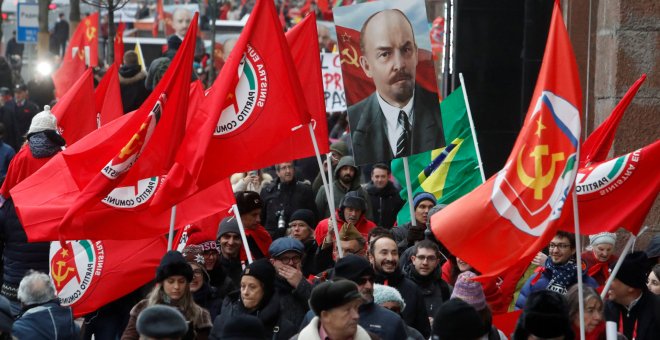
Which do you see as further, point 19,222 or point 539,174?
point 19,222

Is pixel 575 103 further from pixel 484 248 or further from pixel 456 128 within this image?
pixel 456 128

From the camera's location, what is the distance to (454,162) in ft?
45.3

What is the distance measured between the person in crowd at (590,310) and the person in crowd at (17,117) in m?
13.7

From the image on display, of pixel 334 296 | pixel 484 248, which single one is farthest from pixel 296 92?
pixel 334 296

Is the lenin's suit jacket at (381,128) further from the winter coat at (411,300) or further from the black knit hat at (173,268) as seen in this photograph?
the black knit hat at (173,268)

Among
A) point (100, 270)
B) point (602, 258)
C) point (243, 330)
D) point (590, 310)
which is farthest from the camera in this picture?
point (100, 270)

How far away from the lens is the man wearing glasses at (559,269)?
33.4ft

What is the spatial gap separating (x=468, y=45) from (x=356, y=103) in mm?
5448

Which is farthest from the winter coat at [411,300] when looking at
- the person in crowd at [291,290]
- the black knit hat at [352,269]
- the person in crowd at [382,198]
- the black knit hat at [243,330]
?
the person in crowd at [382,198]

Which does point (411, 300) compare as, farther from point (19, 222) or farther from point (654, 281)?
point (19, 222)

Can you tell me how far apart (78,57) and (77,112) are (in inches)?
321

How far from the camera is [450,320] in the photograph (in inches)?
283

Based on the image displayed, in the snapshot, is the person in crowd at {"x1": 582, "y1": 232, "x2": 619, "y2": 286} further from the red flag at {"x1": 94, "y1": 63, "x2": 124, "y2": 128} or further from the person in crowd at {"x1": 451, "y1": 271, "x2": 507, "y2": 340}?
the red flag at {"x1": 94, "y1": 63, "x2": 124, "y2": 128}

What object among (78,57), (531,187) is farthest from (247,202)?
(78,57)
